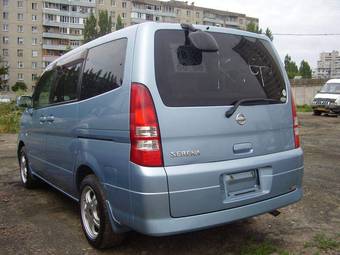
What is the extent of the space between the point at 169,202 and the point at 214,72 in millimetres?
1129

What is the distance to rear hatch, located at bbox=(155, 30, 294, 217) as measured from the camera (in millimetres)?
2928

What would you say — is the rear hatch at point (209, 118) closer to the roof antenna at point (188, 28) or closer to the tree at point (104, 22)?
the roof antenna at point (188, 28)

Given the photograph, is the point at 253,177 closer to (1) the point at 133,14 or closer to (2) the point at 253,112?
(2) the point at 253,112

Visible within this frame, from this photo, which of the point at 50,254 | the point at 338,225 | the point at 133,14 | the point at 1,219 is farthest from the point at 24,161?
the point at 133,14

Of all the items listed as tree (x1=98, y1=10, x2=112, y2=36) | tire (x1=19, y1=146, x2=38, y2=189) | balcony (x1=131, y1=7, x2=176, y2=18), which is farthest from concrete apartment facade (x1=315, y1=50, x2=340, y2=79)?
tire (x1=19, y1=146, x2=38, y2=189)

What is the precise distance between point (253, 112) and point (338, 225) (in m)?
1.78

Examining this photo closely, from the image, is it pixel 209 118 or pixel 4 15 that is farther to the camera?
pixel 4 15

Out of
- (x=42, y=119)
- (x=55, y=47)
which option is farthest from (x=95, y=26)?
(x=42, y=119)

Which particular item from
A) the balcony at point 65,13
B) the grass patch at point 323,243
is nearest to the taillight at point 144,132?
the grass patch at point 323,243

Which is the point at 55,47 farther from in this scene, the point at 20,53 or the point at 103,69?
the point at 103,69

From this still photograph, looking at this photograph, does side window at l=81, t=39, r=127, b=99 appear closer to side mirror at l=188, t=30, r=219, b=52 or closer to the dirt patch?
side mirror at l=188, t=30, r=219, b=52

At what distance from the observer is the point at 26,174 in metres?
5.96

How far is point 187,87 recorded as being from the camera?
3.06 metres

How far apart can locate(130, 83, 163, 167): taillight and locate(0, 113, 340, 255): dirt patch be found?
1076 millimetres
